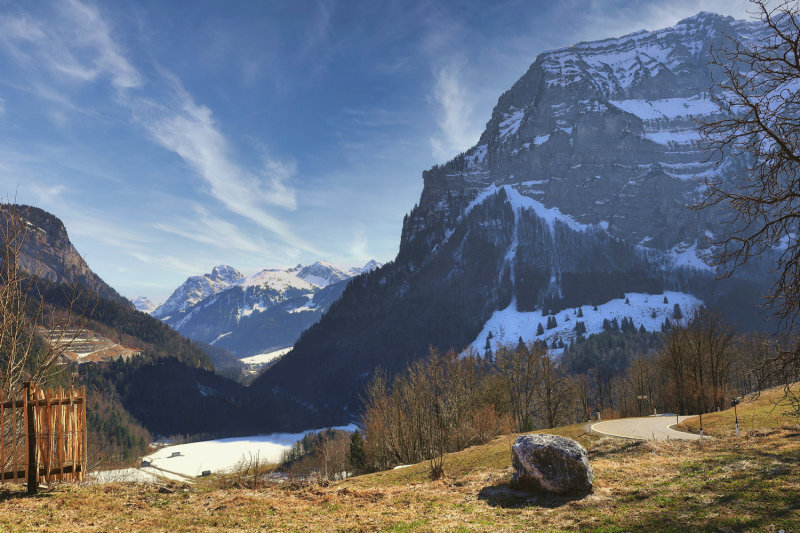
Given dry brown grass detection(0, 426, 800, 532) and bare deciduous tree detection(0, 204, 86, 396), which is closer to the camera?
dry brown grass detection(0, 426, 800, 532)

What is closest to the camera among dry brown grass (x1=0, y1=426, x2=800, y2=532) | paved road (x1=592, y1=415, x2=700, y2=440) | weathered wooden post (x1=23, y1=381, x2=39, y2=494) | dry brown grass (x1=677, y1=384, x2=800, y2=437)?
dry brown grass (x1=0, y1=426, x2=800, y2=532)

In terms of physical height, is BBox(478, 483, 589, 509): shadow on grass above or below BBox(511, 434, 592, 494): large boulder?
below

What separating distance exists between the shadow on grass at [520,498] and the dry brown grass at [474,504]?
7 centimetres

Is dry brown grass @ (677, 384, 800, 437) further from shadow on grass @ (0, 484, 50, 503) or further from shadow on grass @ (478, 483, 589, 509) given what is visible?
shadow on grass @ (0, 484, 50, 503)

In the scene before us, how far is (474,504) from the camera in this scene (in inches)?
774

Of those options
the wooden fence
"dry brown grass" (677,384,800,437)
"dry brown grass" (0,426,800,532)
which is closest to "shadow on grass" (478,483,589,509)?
"dry brown grass" (0,426,800,532)

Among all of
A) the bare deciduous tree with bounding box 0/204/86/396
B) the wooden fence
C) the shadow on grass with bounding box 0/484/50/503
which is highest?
the bare deciduous tree with bounding box 0/204/86/396

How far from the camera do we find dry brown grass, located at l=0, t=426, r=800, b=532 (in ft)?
48.6

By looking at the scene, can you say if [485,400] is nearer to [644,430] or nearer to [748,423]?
[644,430]

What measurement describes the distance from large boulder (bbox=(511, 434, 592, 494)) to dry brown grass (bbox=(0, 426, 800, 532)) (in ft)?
2.33

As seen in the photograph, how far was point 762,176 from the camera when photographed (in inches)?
506

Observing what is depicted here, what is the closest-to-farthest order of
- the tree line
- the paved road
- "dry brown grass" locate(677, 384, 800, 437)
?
"dry brown grass" locate(677, 384, 800, 437) < the paved road < the tree line

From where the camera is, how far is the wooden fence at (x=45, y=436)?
53.0ft

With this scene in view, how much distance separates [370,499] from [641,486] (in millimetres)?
12790
